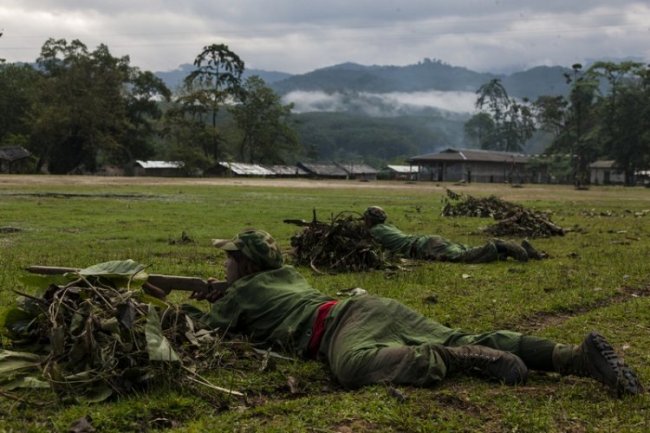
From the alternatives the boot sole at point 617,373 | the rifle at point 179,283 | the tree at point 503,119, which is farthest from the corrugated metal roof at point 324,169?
the boot sole at point 617,373

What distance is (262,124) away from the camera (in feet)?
329

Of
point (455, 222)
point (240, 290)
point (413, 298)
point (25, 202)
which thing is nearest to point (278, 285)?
point (240, 290)

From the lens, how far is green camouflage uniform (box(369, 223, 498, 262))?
38.8 ft

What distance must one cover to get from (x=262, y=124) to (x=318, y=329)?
96402 millimetres

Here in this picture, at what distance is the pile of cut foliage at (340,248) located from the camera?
34.3 feet

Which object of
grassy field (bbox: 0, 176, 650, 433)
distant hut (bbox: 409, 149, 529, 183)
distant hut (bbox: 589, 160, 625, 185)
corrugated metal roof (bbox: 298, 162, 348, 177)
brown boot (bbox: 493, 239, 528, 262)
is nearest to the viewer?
grassy field (bbox: 0, 176, 650, 433)

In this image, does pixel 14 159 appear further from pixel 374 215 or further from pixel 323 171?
pixel 374 215

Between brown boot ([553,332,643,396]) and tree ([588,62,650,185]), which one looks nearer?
brown boot ([553,332,643,396])

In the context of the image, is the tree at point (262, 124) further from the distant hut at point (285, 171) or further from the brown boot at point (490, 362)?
the brown boot at point (490, 362)

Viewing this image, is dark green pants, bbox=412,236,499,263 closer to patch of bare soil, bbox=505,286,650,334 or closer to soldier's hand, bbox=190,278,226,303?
patch of bare soil, bbox=505,286,650,334

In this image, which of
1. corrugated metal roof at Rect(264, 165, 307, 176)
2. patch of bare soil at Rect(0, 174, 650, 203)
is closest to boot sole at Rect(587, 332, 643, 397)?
patch of bare soil at Rect(0, 174, 650, 203)

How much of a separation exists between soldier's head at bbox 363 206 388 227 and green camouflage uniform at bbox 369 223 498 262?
0.10 meters

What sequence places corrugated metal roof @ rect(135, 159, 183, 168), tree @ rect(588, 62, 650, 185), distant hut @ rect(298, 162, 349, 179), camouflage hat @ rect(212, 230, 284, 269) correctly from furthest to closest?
distant hut @ rect(298, 162, 349, 179), corrugated metal roof @ rect(135, 159, 183, 168), tree @ rect(588, 62, 650, 185), camouflage hat @ rect(212, 230, 284, 269)

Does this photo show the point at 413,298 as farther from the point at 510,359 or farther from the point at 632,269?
the point at 632,269
